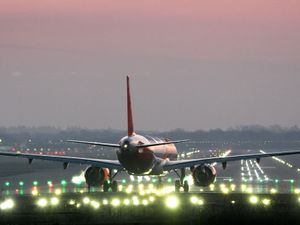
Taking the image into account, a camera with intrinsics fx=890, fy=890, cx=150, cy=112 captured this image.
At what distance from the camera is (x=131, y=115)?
78750 mm

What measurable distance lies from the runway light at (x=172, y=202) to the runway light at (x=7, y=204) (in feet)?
34.8

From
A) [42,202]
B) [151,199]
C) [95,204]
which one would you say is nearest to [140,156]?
[151,199]

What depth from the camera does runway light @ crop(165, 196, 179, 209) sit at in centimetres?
5856

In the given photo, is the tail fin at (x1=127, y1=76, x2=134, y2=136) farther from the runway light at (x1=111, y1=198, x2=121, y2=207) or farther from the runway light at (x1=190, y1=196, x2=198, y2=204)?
the runway light at (x1=111, y1=198, x2=121, y2=207)

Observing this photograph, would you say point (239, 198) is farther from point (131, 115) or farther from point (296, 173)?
point (296, 173)

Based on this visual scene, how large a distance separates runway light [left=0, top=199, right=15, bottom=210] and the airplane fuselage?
1158cm

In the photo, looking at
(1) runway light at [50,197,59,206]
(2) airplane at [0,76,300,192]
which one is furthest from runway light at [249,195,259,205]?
(1) runway light at [50,197,59,206]

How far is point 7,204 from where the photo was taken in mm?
62406

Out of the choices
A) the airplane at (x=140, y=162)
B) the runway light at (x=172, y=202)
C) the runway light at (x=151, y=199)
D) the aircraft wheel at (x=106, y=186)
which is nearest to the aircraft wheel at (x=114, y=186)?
the airplane at (x=140, y=162)

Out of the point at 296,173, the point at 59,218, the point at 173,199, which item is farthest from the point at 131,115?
the point at 296,173

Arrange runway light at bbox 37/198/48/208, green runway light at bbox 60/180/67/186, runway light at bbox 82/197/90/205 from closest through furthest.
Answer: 1. runway light at bbox 37/198/48/208
2. runway light at bbox 82/197/90/205
3. green runway light at bbox 60/180/67/186

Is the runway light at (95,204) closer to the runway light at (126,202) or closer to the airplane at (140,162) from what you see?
the runway light at (126,202)

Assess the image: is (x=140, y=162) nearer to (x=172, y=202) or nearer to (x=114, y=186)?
(x=114, y=186)

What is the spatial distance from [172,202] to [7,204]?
11.6 m
